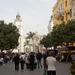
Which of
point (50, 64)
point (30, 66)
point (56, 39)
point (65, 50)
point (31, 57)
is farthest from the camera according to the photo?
point (56, 39)

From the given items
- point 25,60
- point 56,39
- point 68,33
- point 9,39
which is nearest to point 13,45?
point 9,39

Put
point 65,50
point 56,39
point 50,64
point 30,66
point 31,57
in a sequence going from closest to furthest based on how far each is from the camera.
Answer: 1. point 50,64
2. point 31,57
3. point 30,66
4. point 65,50
5. point 56,39

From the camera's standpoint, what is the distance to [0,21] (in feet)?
382

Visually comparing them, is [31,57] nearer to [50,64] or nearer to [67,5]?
[50,64]

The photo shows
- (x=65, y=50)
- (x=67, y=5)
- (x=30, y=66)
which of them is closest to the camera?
(x=30, y=66)

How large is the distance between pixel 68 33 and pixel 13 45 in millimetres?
42935

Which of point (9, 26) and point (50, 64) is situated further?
point (9, 26)

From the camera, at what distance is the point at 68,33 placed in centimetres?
7488

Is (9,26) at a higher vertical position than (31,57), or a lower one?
higher

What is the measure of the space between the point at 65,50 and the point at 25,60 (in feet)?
65.9

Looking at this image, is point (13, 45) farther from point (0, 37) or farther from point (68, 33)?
point (68, 33)

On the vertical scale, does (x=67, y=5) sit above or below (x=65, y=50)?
above

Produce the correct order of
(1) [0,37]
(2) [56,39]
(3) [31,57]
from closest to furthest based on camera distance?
(3) [31,57] < (2) [56,39] < (1) [0,37]

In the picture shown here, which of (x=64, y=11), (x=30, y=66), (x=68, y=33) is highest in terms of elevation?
(x=64, y=11)
